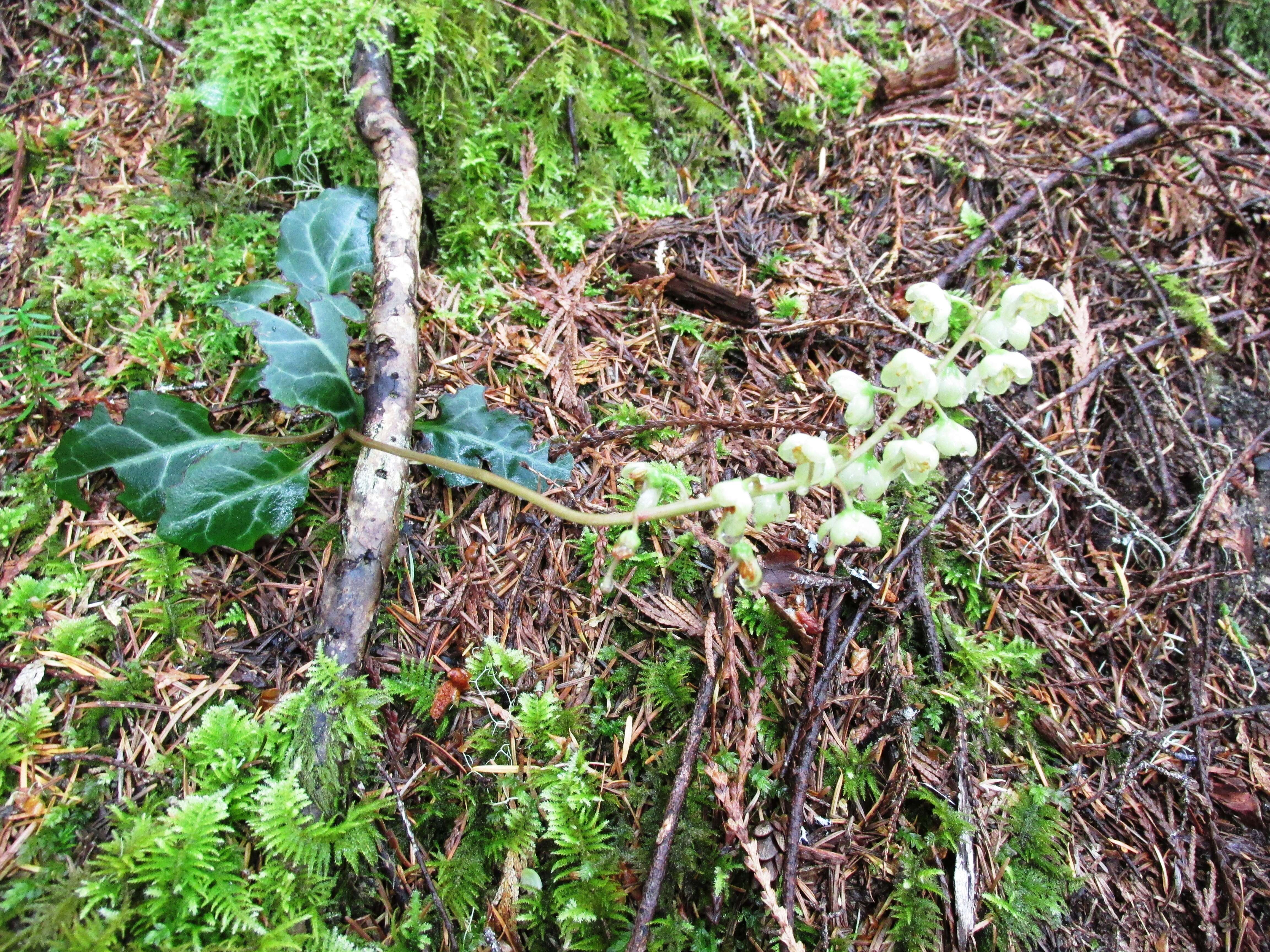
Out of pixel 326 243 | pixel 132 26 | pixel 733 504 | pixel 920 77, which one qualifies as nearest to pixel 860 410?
pixel 733 504

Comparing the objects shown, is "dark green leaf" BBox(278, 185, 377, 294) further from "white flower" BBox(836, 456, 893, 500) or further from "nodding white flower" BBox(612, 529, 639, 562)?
"white flower" BBox(836, 456, 893, 500)

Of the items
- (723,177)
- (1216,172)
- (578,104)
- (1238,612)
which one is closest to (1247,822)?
(1238,612)

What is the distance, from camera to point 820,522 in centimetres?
227

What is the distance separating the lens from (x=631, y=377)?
2523 millimetres

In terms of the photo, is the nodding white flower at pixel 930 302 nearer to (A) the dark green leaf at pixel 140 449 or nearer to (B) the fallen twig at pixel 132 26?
(A) the dark green leaf at pixel 140 449

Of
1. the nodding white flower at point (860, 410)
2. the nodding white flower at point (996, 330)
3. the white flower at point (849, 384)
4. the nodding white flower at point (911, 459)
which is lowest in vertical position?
the nodding white flower at point (911, 459)

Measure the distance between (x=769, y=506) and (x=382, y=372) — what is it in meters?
1.26

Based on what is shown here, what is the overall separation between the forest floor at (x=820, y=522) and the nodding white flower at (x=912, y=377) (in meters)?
0.58

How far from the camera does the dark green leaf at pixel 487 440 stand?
7.43 ft

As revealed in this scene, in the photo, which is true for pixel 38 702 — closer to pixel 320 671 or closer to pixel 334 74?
pixel 320 671

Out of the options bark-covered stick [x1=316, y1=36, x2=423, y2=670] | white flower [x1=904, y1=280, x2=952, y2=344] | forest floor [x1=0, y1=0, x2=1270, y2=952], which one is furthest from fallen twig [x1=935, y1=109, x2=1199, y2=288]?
bark-covered stick [x1=316, y1=36, x2=423, y2=670]

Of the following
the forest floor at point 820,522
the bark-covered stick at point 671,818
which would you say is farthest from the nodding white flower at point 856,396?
the bark-covered stick at point 671,818

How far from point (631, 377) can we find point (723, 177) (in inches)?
42.2

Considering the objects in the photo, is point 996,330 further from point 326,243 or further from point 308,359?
point 326,243
